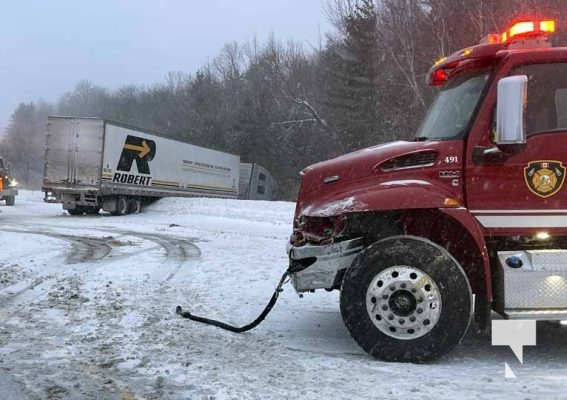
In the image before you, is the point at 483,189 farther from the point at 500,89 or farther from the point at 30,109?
the point at 30,109

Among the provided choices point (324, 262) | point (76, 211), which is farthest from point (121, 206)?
point (324, 262)

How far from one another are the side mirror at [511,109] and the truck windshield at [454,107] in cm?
45

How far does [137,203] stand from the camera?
2597 cm

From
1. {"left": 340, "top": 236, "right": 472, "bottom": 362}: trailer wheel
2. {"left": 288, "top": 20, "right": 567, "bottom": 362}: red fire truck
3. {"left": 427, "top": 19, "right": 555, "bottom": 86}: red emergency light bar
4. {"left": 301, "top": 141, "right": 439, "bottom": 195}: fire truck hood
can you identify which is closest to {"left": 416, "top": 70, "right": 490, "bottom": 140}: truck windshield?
{"left": 288, "top": 20, "right": 567, "bottom": 362}: red fire truck

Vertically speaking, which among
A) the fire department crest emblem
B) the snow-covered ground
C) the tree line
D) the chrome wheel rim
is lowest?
the snow-covered ground

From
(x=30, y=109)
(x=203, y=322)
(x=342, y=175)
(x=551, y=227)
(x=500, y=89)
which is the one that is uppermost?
(x=30, y=109)

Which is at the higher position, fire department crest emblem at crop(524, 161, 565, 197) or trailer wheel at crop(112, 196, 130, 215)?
fire department crest emblem at crop(524, 161, 565, 197)

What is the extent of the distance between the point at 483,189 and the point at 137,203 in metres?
22.7

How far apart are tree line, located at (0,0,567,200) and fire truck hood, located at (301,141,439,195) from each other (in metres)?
16.7

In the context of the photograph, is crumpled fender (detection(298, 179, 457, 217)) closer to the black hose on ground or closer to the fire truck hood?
the fire truck hood

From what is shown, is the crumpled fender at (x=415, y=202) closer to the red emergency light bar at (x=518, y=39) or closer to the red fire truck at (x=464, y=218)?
the red fire truck at (x=464, y=218)

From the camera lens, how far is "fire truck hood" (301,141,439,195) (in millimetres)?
4906

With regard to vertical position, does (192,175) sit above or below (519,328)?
above

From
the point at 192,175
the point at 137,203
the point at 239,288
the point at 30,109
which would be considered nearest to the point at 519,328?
the point at 239,288
